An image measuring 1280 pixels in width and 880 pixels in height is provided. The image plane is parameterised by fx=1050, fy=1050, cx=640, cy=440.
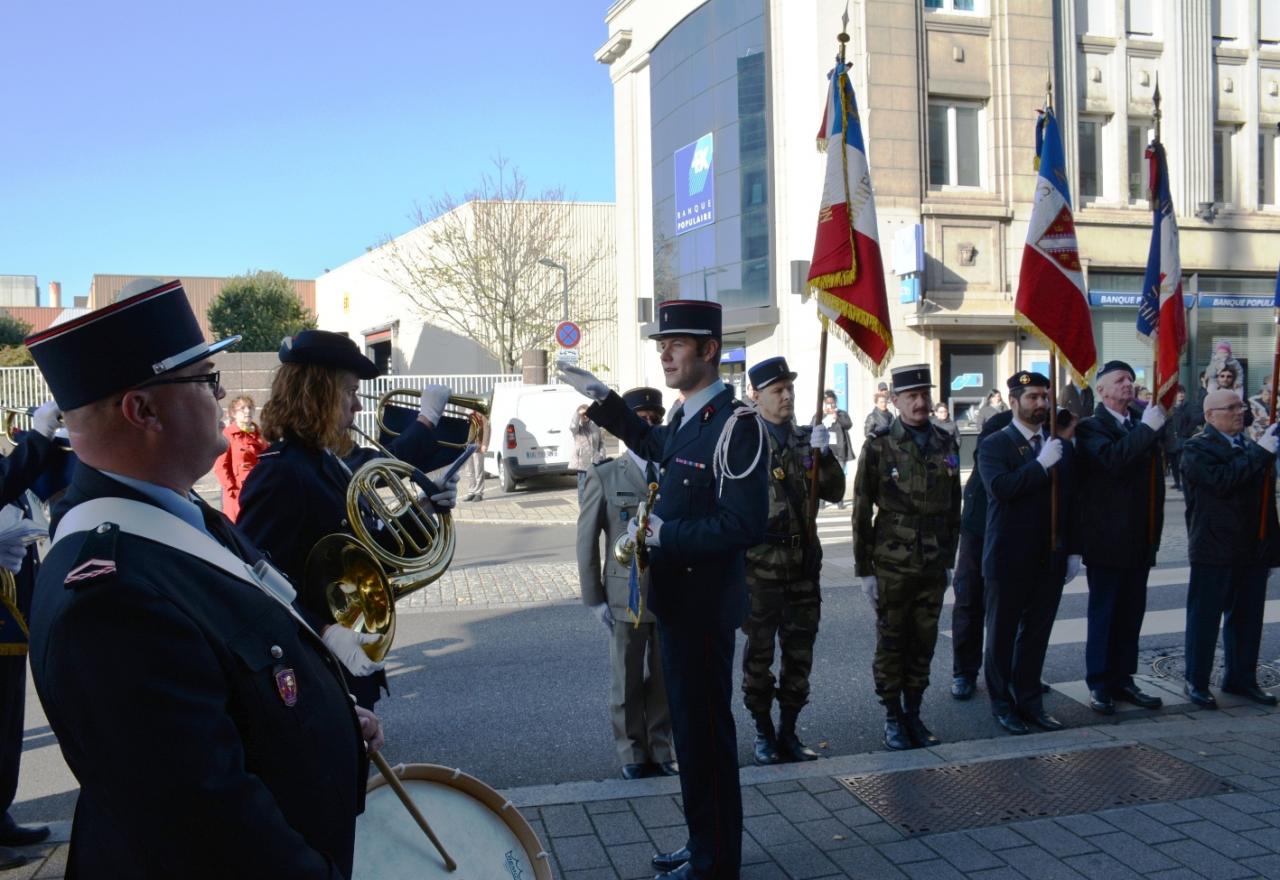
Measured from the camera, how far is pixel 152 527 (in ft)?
5.97

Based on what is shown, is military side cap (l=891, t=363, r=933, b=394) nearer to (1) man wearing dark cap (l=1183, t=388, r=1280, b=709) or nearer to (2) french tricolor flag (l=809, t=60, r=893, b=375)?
(2) french tricolor flag (l=809, t=60, r=893, b=375)

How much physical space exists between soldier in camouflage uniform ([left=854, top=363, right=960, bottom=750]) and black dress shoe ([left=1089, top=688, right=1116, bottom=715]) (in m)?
1.26

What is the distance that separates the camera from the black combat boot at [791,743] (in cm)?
568

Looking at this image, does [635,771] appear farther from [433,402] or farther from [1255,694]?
[1255,694]

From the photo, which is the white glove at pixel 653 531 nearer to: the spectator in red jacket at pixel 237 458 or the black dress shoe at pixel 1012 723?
the black dress shoe at pixel 1012 723

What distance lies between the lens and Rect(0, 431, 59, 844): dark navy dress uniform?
453 cm

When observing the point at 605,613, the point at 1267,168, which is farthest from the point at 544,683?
the point at 1267,168

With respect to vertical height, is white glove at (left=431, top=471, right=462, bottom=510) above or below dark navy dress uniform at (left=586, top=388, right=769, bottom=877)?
above

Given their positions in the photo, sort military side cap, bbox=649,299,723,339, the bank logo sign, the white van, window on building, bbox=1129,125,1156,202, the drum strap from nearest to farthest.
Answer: the drum strap → military side cap, bbox=649,299,723,339 → the white van → window on building, bbox=1129,125,1156,202 → the bank logo sign

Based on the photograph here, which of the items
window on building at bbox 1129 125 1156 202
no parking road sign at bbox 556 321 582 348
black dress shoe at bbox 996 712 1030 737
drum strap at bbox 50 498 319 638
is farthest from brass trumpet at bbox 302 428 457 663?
window on building at bbox 1129 125 1156 202

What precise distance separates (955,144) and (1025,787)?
21656mm

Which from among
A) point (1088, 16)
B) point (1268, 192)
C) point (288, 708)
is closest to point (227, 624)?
point (288, 708)

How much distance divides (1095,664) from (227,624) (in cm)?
→ 603

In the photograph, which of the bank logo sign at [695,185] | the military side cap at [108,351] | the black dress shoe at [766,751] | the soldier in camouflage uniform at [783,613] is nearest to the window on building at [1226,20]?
the bank logo sign at [695,185]
